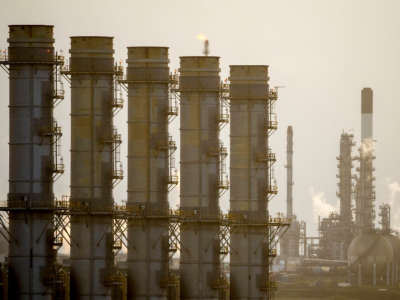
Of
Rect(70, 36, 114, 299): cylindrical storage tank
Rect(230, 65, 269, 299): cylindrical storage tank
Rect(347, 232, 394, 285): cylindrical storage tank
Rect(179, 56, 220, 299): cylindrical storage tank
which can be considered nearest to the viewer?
Rect(70, 36, 114, 299): cylindrical storage tank

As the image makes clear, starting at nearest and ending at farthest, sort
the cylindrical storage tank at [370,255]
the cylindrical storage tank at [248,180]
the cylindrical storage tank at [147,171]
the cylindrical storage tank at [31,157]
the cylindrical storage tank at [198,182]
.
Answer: the cylindrical storage tank at [31,157] → the cylindrical storage tank at [147,171] → the cylindrical storage tank at [198,182] → the cylindrical storage tank at [248,180] → the cylindrical storage tank at [370,255]

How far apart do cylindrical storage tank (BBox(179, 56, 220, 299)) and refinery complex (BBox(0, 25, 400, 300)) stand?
59mm

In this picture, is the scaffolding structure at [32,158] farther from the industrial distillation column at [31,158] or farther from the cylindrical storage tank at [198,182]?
the cylindrical storage tank at [198,182]

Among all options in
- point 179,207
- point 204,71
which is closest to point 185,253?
point 179,207

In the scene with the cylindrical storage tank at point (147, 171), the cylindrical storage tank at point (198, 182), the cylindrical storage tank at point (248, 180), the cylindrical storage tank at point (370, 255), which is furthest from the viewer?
the cylindrical storage tank at point (370, 255)

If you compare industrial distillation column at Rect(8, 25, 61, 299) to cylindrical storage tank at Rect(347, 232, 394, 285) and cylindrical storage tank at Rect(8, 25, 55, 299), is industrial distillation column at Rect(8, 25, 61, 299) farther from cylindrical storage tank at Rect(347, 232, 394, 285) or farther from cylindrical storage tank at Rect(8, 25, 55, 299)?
cylindrical storage tank at Rect(347, 232, 394, 285)

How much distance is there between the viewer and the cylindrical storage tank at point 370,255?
197500 millimetres

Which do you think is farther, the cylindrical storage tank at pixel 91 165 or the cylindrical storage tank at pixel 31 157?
the cylindrical storage tank at pixel 91 165

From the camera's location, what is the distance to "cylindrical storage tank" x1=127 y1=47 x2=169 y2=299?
309 ft

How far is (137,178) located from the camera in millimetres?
94438

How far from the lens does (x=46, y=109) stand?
86688 mm

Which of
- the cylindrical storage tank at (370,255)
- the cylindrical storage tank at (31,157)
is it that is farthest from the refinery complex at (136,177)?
the cylindrical storage tank at (370,255)

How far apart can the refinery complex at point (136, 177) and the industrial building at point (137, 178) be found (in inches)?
2.4

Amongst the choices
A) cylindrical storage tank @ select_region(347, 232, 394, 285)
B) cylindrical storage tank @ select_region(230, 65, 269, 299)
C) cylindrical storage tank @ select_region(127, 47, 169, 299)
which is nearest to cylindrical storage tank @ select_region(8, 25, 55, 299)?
cylindrical storage tank @ select_region(127, 47, 169, 299)
